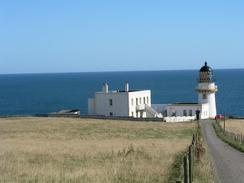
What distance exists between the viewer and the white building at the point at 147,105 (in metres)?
66.2

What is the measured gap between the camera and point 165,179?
15320 millimetres

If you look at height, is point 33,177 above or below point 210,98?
below

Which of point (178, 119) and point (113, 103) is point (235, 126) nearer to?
point (178, 119)

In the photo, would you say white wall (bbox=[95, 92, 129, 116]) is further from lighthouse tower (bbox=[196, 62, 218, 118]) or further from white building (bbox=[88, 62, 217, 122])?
lighthouse tower (bbox=[196, 62, 218, 118])

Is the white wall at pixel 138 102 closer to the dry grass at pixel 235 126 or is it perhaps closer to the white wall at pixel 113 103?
the white wall at pixel 113 103

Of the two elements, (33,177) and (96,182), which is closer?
(96,182)

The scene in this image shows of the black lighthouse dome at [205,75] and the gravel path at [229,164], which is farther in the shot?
the black lighthouse dome at [205,75]

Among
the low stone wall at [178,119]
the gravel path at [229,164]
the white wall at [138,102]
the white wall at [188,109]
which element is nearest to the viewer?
the gravel path at [229,164]

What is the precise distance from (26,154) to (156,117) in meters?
40.1

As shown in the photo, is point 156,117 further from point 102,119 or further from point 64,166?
point 64,166

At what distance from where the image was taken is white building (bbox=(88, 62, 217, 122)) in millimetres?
66181

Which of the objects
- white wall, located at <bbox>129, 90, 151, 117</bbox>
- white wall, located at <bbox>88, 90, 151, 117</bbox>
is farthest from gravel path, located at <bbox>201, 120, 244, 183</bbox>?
white wall, located at <bbox>129, 90, 151, 117</bbox>

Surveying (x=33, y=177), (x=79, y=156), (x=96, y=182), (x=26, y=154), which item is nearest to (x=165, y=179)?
(x=96, y=182)

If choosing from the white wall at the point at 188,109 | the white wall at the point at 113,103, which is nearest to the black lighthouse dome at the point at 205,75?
the white wall at the point at 188,109
